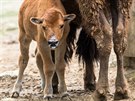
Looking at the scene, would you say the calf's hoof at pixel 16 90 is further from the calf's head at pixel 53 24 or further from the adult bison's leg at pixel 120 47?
the adult bison's leg at pixel 120 47

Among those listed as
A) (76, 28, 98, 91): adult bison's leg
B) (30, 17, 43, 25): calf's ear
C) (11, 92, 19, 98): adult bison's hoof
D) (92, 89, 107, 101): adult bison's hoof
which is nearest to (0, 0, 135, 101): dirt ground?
(11, 92, 19, 98): adult bison's hoof

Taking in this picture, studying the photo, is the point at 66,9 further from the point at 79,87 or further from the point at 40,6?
the point at 79,87

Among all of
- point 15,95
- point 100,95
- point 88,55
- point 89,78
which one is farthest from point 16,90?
point 100,95

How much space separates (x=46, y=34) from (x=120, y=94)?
4.43 feet

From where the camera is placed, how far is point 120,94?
873 cm

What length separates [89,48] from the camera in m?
9.86

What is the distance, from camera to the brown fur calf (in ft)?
28.0

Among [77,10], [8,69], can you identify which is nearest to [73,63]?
[8,69]

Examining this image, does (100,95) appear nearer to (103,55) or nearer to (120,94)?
(120,94)

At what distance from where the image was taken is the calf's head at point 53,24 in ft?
27.4

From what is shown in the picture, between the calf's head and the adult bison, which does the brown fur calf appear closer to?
the calf's head

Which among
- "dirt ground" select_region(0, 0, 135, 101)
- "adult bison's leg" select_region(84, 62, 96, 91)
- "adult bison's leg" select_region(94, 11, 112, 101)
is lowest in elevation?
"dirt ground" select_region(0, 0, 135, 101)

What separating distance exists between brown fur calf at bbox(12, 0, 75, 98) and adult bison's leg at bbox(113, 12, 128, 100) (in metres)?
0.65

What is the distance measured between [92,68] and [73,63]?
2.13m
